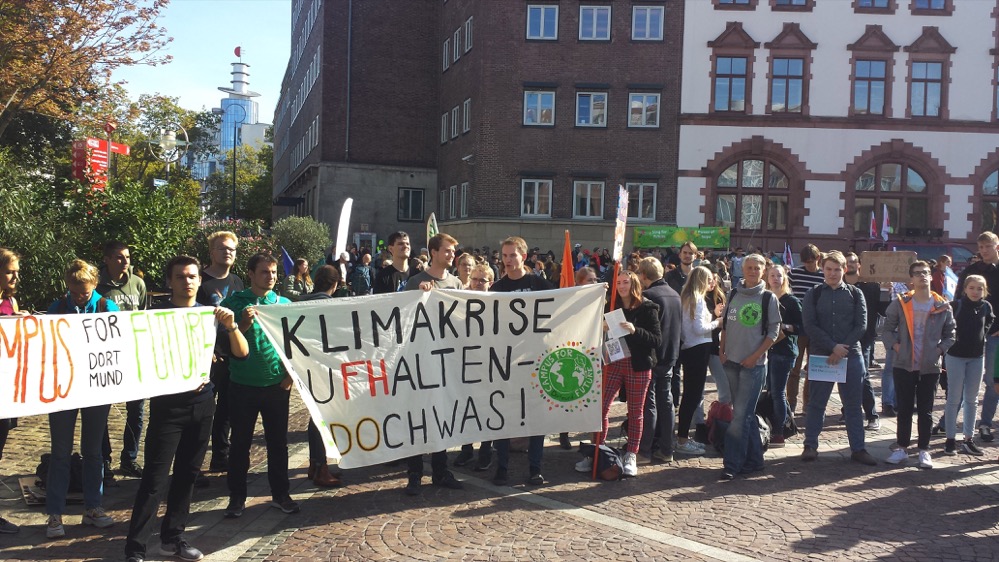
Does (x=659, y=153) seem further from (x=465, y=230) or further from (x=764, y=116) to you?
(x=465, y=230)

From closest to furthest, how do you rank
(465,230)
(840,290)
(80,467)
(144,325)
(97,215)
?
(144,325), (80,467), (840,290), (97,215), (465,230)

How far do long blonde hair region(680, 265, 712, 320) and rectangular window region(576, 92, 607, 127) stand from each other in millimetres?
26150

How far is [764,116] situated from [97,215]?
27.3m

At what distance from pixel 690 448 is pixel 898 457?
2049 millimetres

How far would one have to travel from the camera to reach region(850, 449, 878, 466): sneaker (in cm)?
822

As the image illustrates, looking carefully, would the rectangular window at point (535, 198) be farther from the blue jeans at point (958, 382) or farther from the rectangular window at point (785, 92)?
the blue jeans at point (958, 382)

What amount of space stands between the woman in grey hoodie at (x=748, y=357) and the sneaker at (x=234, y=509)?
4.32 metres

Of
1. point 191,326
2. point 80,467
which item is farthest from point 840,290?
point 80,467

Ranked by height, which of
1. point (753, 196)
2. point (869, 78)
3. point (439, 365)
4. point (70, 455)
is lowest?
point (70, 455)

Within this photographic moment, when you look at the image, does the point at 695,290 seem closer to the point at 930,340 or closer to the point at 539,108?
the point at 930,340

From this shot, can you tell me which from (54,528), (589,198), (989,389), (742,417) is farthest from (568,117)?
(54,528)

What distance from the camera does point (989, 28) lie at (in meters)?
33.9

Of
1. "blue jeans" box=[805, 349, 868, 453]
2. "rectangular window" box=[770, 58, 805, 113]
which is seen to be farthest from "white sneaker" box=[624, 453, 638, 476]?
"rectangular window" box=[770, 58, 805, 113]

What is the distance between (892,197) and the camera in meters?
34.2
